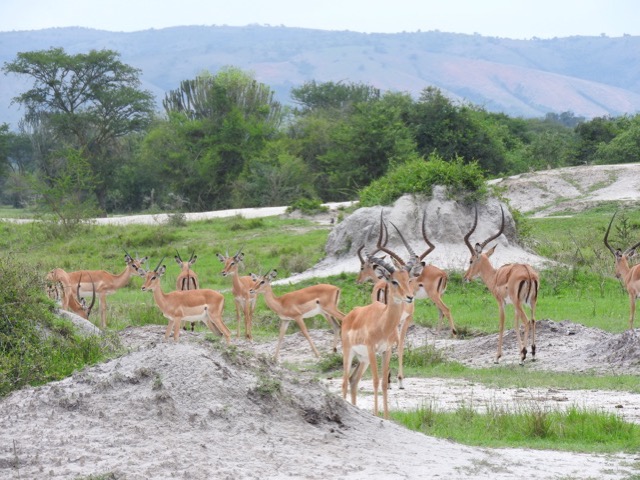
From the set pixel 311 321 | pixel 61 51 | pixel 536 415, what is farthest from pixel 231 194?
pixel 536 415

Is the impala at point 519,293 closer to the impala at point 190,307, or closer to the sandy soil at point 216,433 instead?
the impala at point 190,307

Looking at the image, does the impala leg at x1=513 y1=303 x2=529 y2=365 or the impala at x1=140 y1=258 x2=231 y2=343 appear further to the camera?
the impala at x1=140 y1=258 x2=231 y2=343

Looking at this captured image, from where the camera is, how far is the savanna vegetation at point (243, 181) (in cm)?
1235

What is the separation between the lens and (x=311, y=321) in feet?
55.2

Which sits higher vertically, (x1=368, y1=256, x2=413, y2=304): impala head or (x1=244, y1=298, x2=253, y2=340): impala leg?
(x1=368, y1=256, x2=413, y2=304): impala head

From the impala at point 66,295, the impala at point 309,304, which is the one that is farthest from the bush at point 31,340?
the impala at point 66,295

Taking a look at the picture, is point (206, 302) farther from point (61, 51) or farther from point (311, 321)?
point (61, 51)

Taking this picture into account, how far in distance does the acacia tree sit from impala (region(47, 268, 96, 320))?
126 feet

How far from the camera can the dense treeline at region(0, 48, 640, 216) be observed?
39906 mm

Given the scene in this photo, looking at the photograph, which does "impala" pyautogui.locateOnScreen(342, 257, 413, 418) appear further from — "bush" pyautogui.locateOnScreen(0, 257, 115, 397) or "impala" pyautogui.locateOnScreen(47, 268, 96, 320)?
"impala" pyautogui.locateOnScreen(47, 268, 96, 320)

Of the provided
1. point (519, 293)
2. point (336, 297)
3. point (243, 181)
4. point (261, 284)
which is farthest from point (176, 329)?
point (243, 181)

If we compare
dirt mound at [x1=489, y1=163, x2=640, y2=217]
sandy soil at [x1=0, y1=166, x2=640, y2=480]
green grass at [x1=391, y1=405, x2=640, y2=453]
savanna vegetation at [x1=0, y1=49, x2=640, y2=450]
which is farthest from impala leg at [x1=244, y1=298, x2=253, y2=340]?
dirt mound at [x1=489, y1=163, x2=640, y2=217]

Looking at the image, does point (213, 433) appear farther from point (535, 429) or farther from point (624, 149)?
point (624, 149)

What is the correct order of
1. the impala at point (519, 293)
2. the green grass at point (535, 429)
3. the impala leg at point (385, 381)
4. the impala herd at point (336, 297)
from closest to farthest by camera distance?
1. the green grass at point (535, 429)
2. the impala leg at point (385, 381)
3. the impala herd at point (336, 297)
4. the impala at point (519, 293)
